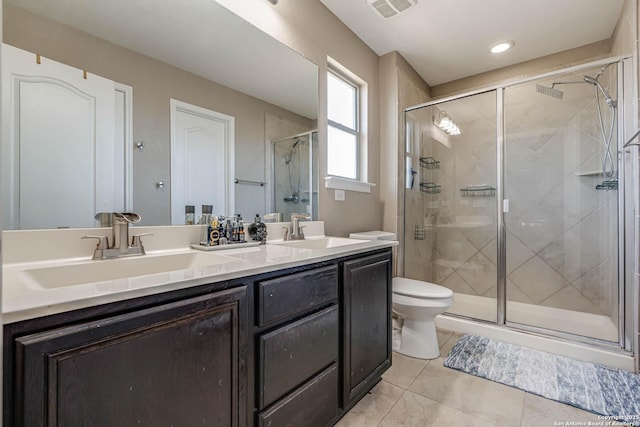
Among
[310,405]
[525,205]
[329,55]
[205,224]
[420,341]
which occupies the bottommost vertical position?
[420,341]

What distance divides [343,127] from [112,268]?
1821mm

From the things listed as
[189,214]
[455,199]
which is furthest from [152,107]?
[455,199]

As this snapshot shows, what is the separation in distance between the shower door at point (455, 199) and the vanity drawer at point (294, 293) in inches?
68.7

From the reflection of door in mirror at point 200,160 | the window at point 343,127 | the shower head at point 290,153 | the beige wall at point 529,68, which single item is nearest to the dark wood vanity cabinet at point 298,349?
the reflection of door in mirror at point 200,160

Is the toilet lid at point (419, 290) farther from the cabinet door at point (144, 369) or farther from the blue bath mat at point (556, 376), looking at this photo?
the cabinet door at point (144, 369)

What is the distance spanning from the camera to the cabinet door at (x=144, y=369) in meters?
0.54

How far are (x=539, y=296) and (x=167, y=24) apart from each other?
3352mm

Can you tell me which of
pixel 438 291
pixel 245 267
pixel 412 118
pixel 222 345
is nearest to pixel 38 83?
pixel 245 267

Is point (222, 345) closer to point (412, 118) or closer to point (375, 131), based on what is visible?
point (375, 131)

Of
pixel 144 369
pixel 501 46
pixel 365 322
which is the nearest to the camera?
pixel 144 369

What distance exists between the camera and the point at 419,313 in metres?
1.94

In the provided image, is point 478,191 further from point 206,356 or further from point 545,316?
point 206,356

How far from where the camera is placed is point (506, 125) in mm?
2508

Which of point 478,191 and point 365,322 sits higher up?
point 478,191
